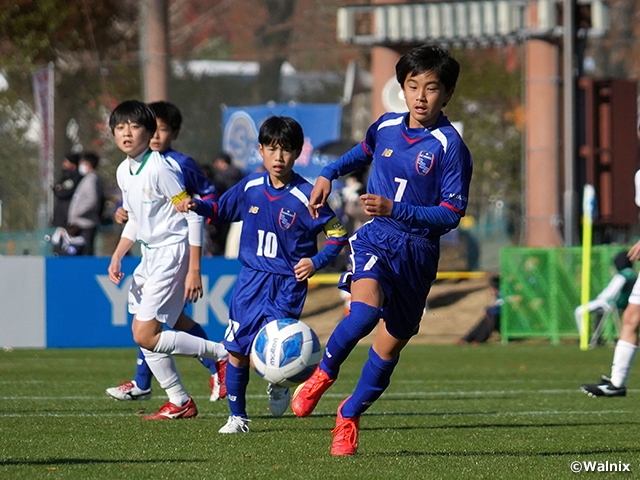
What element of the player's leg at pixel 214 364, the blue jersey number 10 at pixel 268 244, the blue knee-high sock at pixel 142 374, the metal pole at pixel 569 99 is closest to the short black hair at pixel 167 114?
the player's leg at pixel 214 364

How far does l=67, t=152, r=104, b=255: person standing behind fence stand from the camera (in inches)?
703

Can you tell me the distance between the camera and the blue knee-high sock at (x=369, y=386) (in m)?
6.66

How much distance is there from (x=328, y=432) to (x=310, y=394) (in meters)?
1.19

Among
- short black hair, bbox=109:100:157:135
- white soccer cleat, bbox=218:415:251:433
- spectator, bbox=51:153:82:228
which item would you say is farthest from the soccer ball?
spectator, bbox=51:153:82:228

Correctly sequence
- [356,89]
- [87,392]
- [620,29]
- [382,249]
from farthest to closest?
[620,29]
[356,89]
[87,392]
[382,249]

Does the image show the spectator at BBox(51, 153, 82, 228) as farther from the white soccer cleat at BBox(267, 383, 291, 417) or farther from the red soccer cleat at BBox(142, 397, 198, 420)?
the white soccer cleat at BBox(267, 383, 291, 417)

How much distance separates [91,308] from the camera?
15.9 m

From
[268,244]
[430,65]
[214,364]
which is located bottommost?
[214,364]

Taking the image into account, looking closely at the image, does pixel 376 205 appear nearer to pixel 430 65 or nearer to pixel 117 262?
pixel 430 65

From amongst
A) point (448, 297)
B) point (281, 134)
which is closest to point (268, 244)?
point (281, 134)

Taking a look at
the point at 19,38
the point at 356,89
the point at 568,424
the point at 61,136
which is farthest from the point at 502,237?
the point at 568,424

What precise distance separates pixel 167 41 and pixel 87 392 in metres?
11.1

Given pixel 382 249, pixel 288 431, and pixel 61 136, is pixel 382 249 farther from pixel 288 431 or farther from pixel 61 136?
pixel 61 136

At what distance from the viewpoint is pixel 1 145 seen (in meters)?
20.0
